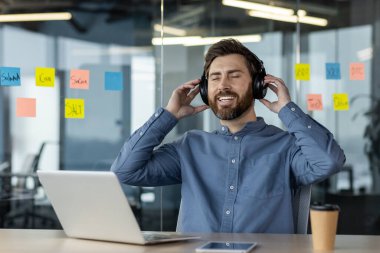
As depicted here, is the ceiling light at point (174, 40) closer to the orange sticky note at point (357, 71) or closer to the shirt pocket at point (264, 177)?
the orange sticky note at point (357, 71)

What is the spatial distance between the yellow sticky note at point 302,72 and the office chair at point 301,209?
2.64 m

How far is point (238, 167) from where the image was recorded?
2162 mm

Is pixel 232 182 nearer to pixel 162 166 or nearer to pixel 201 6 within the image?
pixel 162 166

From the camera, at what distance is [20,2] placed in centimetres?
503

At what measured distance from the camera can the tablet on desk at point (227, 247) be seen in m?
1.57

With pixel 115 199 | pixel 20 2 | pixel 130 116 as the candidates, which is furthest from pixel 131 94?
pixel 115 199

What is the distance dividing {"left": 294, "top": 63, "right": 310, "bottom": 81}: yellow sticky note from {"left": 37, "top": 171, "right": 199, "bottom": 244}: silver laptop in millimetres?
3069

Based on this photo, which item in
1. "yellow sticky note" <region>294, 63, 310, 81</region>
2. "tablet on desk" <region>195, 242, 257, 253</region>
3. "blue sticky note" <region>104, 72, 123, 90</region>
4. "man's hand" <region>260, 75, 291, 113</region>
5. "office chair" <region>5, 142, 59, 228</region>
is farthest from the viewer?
"office chair" <region>5, 142, 59, 228</region>

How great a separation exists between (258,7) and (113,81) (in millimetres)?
1225

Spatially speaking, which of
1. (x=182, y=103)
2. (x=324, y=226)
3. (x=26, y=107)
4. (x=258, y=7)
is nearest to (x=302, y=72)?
(x=258, y=7)

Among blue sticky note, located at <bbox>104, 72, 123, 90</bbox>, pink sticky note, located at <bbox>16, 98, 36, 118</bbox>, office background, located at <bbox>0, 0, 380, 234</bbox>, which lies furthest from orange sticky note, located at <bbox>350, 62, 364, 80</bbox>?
pink sticky note, located at <bbox>16, 98, 36, 118</bbox>

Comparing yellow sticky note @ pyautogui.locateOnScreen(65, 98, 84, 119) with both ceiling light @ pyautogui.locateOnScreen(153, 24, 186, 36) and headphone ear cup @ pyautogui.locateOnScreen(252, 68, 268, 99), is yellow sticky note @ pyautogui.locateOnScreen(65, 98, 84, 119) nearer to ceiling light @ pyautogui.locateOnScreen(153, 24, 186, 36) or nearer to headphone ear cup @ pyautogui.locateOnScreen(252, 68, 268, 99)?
ceiling light @ pyautogui.locateOnScreen(153, 24, 186, 36)

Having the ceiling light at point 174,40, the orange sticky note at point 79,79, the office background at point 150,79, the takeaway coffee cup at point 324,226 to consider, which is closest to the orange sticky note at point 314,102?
the office background at point 150,79

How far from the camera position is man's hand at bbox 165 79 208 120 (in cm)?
236
